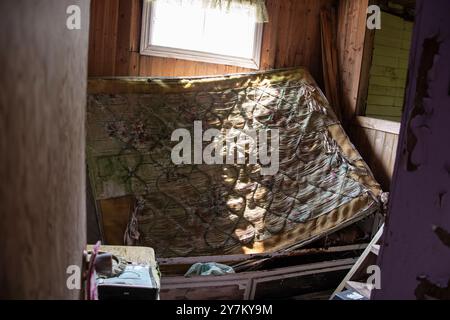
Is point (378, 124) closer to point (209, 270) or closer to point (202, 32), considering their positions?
point (202, 32)

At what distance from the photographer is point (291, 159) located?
3494 mm

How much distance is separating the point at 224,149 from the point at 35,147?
9.81 feet

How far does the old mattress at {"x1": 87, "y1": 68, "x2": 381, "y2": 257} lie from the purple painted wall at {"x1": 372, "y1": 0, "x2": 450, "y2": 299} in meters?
2.27

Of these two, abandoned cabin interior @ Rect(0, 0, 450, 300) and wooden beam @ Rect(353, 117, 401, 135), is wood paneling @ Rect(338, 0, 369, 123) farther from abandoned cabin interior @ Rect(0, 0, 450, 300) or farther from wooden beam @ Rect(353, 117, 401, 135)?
wooden beam @ Rect(353, 117, 401, 135)

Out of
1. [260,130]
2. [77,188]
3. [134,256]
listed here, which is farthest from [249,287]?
Result: [77,188]

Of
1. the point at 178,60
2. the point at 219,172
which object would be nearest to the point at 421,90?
the point at 219,172

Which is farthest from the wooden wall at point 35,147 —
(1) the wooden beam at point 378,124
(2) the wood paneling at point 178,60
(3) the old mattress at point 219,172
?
(1) the wooden beam at point 378,124

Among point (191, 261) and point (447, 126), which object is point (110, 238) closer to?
point (191, 261)

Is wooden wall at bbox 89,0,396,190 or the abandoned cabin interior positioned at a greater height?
wooden wall at bbox 89,0,396,190

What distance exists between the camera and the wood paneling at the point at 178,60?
12.0ft

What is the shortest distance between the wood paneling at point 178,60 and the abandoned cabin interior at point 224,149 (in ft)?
0.05

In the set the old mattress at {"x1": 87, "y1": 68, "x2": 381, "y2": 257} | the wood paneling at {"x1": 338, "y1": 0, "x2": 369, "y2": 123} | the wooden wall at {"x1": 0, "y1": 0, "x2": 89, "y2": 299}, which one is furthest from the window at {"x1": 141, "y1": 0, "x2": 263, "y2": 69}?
the wooden wall at {"x1": 0, "y1": 0, "x2": 89, "y2": 299}

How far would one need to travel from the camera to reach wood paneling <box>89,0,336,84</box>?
3.67m

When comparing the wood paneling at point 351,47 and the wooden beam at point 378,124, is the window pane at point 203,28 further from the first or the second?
the wooden beam at point 378,124
